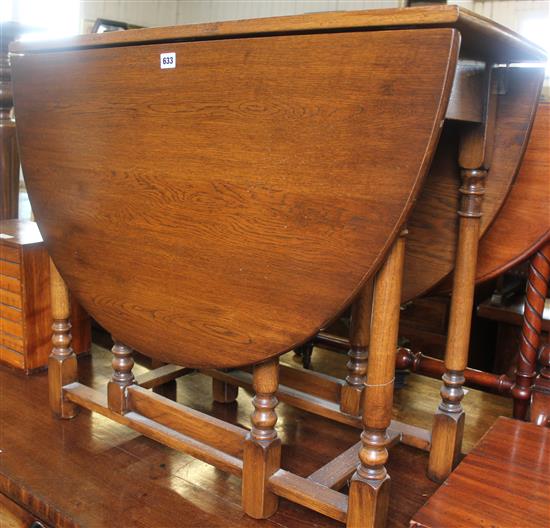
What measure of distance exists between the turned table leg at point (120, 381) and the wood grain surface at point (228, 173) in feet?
0.45

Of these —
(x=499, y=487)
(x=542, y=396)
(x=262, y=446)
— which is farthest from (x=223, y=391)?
(x=499, y=487)

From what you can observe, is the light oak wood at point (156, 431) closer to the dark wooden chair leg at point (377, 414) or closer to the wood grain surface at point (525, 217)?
the dark wooden chair leg at point (377, 414)

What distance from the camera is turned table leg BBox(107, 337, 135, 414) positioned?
4.88 ft

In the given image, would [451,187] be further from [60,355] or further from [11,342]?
[11,342]

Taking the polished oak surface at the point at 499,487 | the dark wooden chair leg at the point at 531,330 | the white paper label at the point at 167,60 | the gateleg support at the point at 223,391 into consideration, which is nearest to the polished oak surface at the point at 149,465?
the gateleg support at the point at 223,391

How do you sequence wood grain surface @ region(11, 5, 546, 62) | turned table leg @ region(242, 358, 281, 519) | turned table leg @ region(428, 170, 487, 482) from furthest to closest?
turned table leg @ region(428, 170, 487, 482), turned table leg @ region(242, 358, 281, 519), wood grain surface @ region(11, 5, 546, 62)

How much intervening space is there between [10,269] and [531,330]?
1418 millimetres

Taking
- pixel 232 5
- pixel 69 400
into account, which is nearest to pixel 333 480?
pixel 69 400

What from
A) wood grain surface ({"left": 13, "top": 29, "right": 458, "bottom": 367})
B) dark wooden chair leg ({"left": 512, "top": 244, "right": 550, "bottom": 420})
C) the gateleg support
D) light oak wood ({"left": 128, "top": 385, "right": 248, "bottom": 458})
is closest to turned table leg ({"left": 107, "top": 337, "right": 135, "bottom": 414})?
light oak wood ({"left": 128, "top": 385, "right": 248, "bottom": 458})

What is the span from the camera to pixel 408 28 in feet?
3.02

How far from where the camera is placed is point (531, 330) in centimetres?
167

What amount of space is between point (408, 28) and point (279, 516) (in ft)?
2.87

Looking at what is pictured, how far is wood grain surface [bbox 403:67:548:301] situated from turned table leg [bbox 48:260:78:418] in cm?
82

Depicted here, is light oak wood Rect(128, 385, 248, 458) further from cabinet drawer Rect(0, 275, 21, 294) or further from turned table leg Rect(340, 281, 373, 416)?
cabinet drawer Rect(0, 275, 21, 294)
